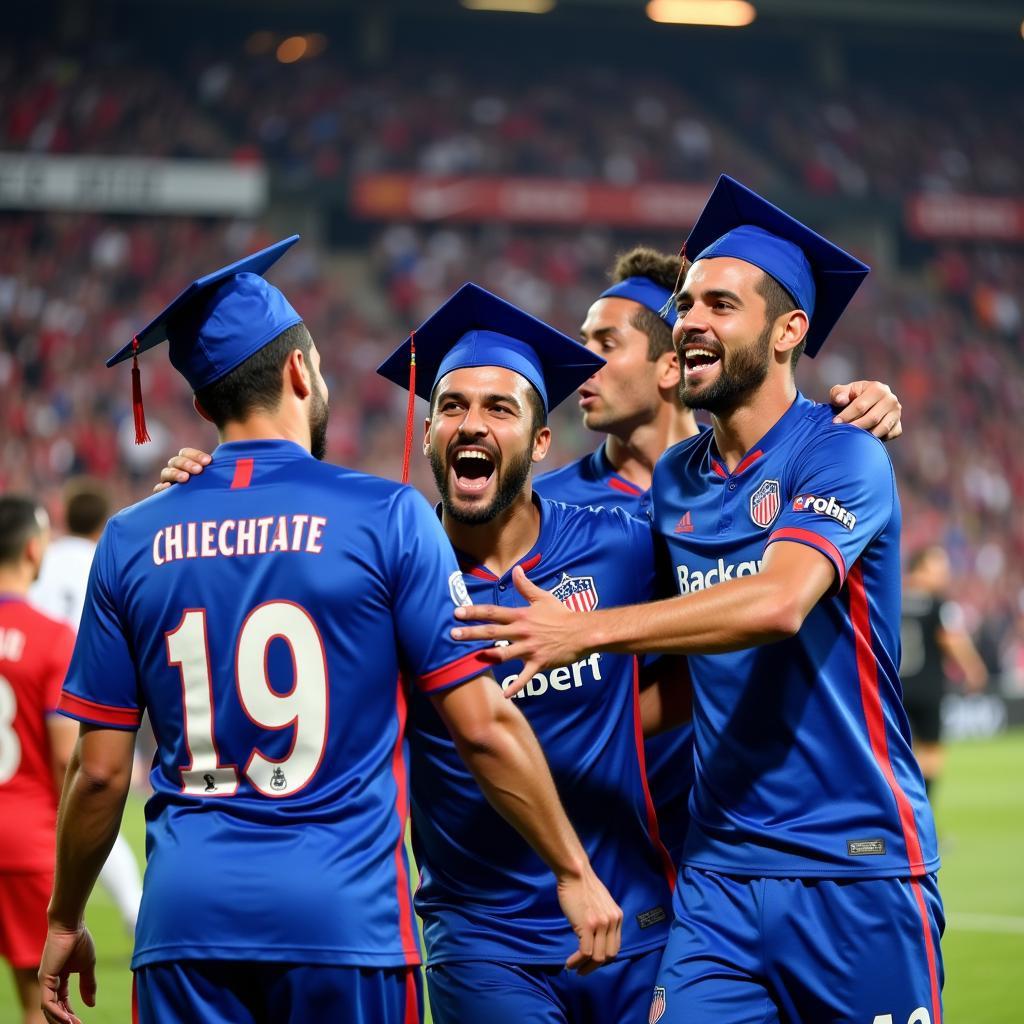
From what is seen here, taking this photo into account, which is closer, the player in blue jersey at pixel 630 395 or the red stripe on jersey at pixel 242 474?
the red stripe on jersey at pixel 242 474

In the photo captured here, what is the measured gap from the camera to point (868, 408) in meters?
3.89

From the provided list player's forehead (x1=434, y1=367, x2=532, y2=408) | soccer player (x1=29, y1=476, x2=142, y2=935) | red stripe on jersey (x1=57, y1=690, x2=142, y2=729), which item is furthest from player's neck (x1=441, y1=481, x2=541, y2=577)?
soccer player (x1=29, y1=476, x2=142, y2=935)

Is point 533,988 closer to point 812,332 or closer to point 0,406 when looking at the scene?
point 812,332

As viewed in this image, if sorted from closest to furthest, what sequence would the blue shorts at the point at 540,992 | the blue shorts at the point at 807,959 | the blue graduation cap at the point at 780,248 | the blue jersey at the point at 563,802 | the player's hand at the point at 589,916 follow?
the player's hand at the point at 589,916
the blue shorts at the point at 807,959
the blue shorts at the point at 540,992
the blue jersey at the point at 563,802
the blue graduation cap at the point at 780,248

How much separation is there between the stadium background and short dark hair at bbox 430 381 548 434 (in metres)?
16.8

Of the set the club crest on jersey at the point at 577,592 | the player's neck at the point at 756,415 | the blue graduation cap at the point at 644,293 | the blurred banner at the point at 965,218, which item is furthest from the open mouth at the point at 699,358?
the blurred banner at the point at 965,218

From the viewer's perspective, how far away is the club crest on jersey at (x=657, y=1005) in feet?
12.0

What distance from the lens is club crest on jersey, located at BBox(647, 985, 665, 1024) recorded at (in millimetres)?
3658

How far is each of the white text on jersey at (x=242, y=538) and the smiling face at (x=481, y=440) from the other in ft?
3.07

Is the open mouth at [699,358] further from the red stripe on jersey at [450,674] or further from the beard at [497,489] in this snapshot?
the red stripe on jersey at [450,674]

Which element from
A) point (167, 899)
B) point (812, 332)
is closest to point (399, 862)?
point (167, 899)

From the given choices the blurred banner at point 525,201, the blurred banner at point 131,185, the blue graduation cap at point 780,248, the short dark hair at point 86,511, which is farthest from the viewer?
the blurred banner at point 525,201

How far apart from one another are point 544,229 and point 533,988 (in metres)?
26.6

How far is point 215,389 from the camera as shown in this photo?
134 inches
